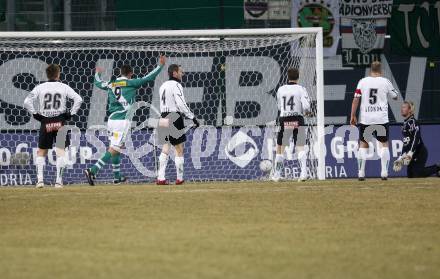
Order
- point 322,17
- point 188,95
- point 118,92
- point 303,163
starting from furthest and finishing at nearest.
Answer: point 322,17 → point 188,95 → point 118,92 → point 303,163

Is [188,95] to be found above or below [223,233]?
above

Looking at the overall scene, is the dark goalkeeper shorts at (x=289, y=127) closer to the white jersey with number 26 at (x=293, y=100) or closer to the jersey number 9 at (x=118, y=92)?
the white jersey with number 26 at (x=293, y=100)

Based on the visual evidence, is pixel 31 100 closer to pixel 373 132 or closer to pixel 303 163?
pixel 303 163

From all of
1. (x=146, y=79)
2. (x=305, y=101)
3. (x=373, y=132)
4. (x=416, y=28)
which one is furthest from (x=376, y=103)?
(x=416, y=28)

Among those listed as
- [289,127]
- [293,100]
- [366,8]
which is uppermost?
[366,8]

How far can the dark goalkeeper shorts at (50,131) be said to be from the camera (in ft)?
58.6

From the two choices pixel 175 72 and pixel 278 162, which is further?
pixel 278 162

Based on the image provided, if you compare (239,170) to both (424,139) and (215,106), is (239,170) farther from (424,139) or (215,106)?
(424,139)

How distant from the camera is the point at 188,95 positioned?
22797mm

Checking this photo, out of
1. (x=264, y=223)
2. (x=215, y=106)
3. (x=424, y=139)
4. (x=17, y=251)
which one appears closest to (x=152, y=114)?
(x=215, y=106)

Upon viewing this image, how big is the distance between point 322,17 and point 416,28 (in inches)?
94.1

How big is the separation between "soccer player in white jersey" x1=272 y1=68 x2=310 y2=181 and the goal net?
30.1 inches

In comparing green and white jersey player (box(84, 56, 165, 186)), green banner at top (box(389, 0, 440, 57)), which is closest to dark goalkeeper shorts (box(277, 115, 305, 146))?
green and white jersey player (box(84, 56, 165, 186))

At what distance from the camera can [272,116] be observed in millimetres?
22359
